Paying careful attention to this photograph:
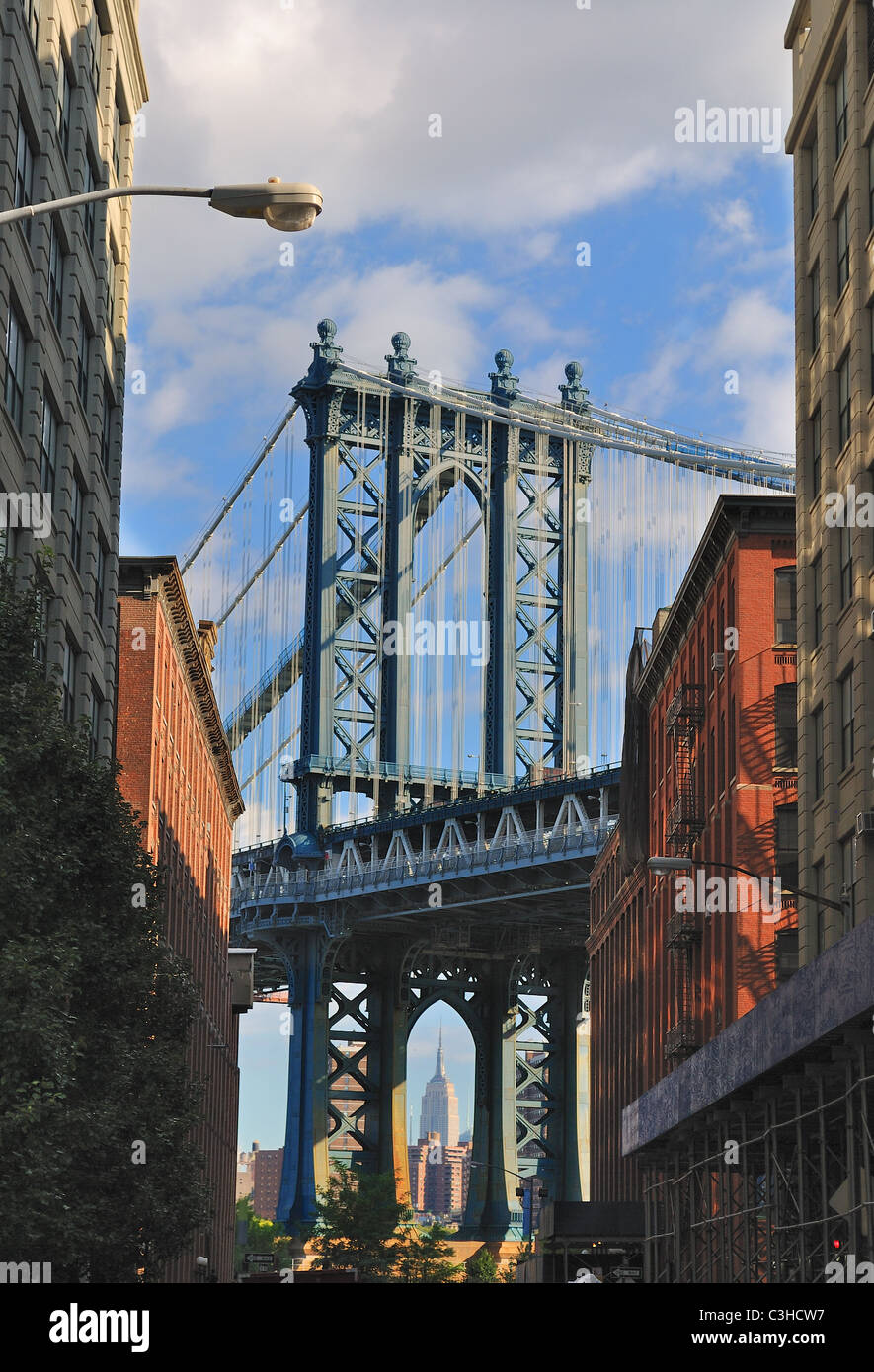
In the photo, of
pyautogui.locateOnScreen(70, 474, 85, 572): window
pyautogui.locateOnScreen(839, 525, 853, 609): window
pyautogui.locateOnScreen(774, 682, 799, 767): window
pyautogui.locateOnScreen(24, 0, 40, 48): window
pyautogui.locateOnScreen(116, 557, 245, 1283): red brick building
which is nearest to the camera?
pyautogui.locateOnScreen(24, 0, 40, 48): window

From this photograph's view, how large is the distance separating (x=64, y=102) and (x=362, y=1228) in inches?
2907

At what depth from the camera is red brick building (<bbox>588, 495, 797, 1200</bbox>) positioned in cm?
5547

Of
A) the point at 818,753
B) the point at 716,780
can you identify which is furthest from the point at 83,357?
the point at 716,780

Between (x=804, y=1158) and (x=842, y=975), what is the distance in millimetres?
9882

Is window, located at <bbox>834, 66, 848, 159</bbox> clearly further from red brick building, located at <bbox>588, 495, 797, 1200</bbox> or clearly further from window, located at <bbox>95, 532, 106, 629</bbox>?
window, located at <bbox>95, 532, 106, 629</bbox>

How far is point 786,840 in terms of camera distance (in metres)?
55.2

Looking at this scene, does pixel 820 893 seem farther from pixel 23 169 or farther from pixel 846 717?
pixel 23 169

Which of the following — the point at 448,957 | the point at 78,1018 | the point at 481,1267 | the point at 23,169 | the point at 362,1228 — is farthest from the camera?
the point at 448,957

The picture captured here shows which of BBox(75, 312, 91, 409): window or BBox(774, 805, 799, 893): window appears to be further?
BBox(774, 805, 799, 893): window

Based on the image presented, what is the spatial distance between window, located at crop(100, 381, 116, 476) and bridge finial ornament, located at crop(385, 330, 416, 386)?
70.2 m

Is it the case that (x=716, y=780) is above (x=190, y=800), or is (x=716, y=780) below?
below

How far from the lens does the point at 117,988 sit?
28906 mm

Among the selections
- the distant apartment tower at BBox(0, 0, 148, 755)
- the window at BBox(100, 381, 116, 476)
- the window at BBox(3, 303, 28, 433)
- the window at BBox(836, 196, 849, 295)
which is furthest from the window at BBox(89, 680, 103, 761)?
the window at BBox(836, 196, 849, 295)
